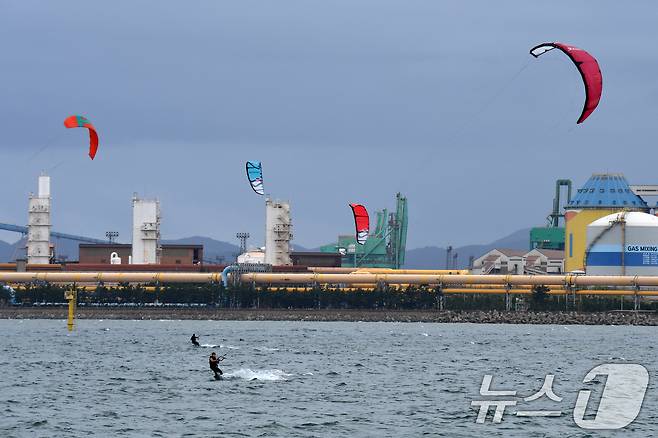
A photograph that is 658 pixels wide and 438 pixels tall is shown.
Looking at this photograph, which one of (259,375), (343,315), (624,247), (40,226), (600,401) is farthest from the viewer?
(40,226)

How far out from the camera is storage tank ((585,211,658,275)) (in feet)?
573

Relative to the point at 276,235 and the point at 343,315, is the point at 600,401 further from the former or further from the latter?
the point at 276,235

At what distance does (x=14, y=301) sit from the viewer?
16750 cm

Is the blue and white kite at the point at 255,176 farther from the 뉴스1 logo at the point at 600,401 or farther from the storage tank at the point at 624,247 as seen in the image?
the 뉴스1 logo at the point at 600,401

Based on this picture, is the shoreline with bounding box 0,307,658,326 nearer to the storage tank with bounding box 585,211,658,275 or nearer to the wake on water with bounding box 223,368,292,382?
the storage tank with bounding box 585,211,658,275

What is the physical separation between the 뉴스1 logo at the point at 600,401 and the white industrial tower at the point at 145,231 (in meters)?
122

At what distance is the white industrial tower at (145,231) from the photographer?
194750 mm

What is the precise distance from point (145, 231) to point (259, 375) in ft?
→ 410

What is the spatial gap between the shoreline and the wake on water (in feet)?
267

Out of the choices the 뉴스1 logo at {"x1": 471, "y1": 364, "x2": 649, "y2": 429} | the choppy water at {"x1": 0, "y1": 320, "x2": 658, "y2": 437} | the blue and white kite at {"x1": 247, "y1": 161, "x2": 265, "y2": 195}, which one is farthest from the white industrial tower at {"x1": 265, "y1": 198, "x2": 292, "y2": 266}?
the 뉴스1 logo at {"x1": 471, "y1": 364, "x2": 649, "y2": 429}

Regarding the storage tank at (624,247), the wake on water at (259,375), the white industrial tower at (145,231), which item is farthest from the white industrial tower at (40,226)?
the wake on water at (259,375)

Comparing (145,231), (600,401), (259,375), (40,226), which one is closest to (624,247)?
(145,231)

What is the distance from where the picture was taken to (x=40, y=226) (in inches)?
7579

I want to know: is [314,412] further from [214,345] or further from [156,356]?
[214,345]
